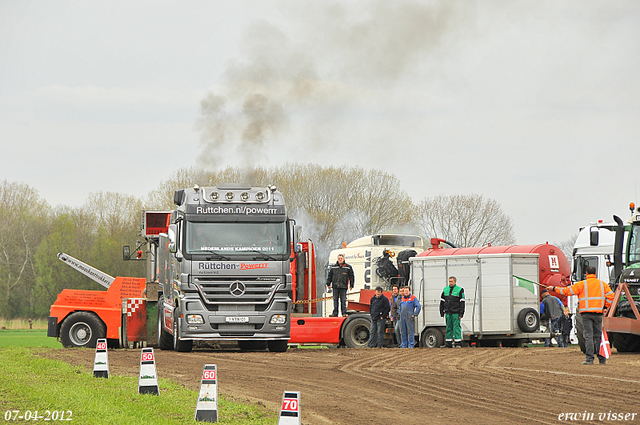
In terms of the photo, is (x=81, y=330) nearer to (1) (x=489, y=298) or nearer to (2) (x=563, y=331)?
(1) (x=489, y=298)

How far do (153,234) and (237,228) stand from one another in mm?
6208

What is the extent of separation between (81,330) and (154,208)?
32.2 meters

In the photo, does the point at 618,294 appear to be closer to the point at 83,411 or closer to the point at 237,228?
the point at 237,228

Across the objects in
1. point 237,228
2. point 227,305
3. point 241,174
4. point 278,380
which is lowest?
point 278,380

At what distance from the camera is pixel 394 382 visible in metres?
12.6

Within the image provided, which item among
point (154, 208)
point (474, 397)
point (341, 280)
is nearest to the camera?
point (474, 397)

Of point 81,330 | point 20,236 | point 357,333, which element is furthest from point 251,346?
point 20,236

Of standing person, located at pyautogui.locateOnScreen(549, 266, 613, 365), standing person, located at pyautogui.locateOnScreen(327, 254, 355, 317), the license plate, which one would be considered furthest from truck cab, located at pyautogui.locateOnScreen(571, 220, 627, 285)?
the license plate

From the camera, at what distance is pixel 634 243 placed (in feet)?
61.6

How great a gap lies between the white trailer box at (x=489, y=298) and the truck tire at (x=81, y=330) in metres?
9.30

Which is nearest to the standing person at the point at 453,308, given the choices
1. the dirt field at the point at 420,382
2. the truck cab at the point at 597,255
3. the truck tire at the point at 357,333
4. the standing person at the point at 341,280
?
the dirt field at the point at 420,382

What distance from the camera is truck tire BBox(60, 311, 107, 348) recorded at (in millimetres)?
22562

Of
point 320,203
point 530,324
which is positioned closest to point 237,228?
point 530,324

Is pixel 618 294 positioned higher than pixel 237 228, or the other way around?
pixel 237 228
